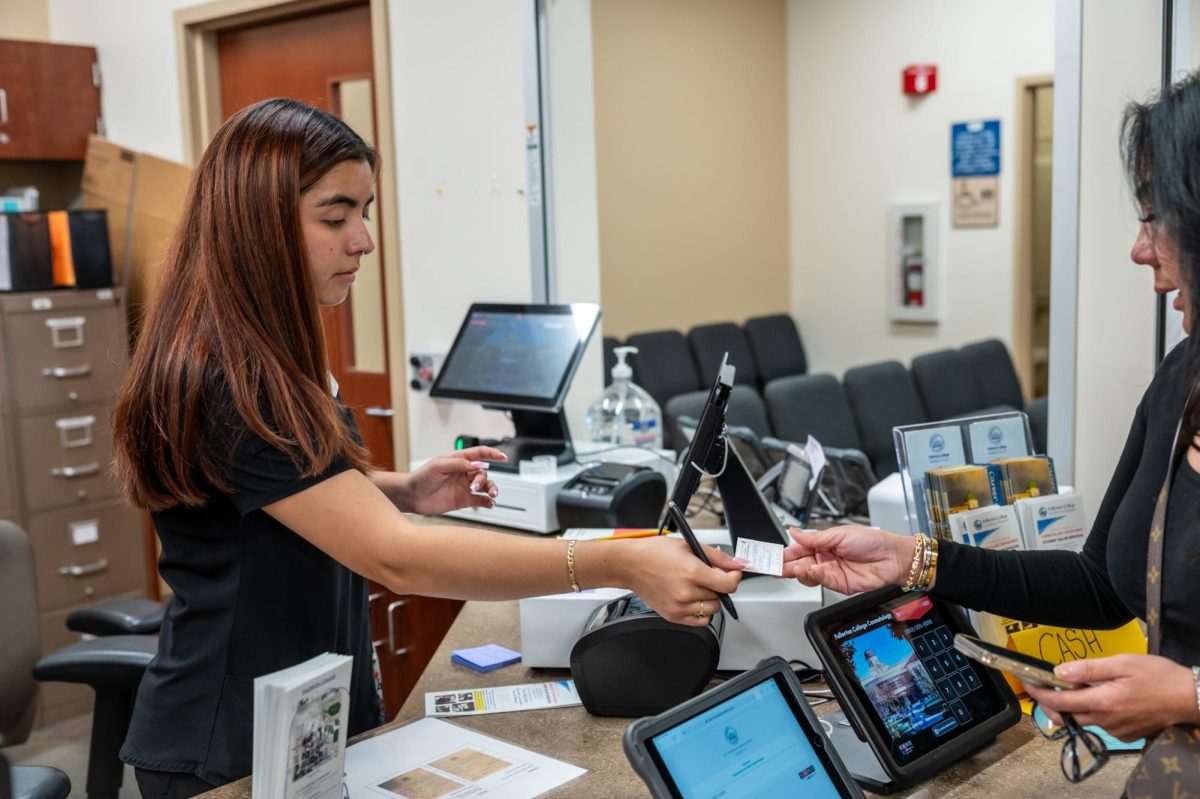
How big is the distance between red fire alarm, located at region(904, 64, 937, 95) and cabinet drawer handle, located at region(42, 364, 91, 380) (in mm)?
4357

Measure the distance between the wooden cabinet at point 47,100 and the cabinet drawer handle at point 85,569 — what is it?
1570 millimetres

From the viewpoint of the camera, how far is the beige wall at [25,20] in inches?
183

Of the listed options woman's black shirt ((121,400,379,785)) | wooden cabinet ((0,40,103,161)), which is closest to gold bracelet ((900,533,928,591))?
woman's black shirt ((121,400,379,785))

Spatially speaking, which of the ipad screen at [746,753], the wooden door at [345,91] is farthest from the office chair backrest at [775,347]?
the ipad screen at [746,753]

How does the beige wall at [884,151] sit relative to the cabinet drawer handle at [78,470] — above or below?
above

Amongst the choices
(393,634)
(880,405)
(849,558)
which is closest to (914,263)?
(880,405)

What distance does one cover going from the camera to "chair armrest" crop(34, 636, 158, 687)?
2291mm

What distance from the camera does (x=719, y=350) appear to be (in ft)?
19.3

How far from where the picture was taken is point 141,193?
168 inches

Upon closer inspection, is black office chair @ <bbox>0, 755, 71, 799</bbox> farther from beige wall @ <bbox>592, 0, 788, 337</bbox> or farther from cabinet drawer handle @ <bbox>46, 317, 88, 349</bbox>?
beige wall @ <bbox>592, 0, 788, 337</bbox>

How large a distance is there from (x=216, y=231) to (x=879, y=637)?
1.02 m

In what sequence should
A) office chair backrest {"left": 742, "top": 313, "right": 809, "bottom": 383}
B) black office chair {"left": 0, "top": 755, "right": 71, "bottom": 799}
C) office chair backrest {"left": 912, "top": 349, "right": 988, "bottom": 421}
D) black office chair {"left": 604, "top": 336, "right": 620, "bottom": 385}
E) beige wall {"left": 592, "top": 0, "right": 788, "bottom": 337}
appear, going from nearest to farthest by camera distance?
black office chair {"left": 0, "top": 755, "right": 71, "bottom": 799}, office chair backrest {"left": 912, "top": 349, "right": 988, "bottom": 421}, black office chair {"left": 604, "top": 336, "right": 620, "bottom": 385}, beige wall {"left": 592, "top": 0, "right": 788, "bottom": 337}, office chair backrest {"left": 742, "top": 313, "right": 809, "bottom": 383}

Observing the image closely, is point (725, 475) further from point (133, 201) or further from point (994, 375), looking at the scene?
point (994, 375)

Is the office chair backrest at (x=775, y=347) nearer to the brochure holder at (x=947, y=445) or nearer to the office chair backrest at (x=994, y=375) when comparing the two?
the office chair backrest at (x=994, y=375)
